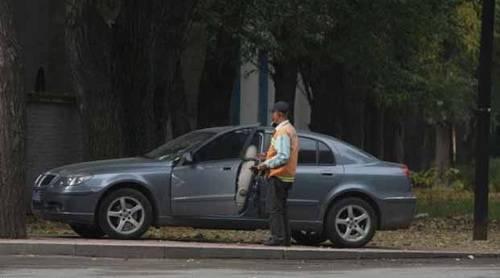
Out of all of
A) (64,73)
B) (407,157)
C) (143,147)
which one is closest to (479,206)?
(143,147)

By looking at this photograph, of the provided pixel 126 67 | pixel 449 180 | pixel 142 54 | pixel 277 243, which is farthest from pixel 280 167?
pixel 449 180

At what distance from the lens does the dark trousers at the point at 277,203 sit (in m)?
13.1

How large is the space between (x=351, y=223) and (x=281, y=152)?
1763mm

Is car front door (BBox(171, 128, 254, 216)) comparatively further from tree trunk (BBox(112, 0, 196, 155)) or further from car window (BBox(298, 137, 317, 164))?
tree trunk (BBox(112, 0, 196, 155))

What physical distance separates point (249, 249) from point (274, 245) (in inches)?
17.9

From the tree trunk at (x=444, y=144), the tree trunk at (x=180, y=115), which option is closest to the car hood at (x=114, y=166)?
the tree trunk at (x=180, y=115)

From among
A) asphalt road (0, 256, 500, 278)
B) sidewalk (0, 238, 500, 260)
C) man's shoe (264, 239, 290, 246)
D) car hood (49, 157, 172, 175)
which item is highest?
car hood (49, 157, 172, 175)

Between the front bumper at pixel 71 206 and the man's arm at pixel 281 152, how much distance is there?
224 centimetres

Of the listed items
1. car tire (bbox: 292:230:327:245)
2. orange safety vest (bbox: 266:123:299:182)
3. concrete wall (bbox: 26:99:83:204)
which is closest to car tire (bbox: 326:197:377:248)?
car tire (bbox: 292:230:327:245)

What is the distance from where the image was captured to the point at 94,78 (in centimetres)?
1641

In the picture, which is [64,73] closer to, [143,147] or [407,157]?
[143,147]

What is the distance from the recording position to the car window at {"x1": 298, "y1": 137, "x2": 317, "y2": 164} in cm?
1423

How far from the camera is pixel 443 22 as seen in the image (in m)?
22.7

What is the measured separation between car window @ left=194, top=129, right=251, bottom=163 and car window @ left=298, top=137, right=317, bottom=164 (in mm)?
738
